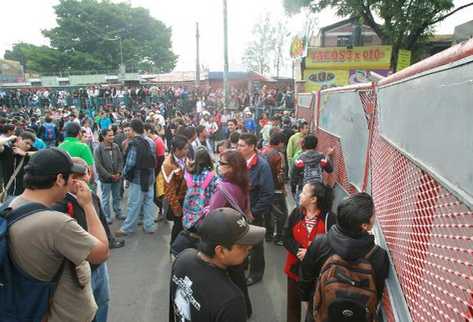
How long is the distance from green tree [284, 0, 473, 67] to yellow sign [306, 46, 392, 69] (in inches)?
29.2

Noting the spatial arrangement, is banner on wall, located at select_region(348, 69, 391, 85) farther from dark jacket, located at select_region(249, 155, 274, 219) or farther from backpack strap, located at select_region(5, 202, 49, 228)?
backpack strap, located at select_region(5, 202, 49, 228)

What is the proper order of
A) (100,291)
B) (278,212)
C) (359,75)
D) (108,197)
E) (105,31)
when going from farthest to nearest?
(105,31), (359,75), (108,197), (278,212), (100,291)

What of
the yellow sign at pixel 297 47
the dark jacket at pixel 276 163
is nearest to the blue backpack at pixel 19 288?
the dark jacket at pixel 276 163

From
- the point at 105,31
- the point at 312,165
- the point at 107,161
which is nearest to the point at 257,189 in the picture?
the point at 312,165

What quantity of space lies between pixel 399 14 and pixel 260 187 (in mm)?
14710

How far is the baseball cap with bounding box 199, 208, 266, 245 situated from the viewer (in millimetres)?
1774

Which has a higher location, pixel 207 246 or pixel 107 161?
pixel 207 246

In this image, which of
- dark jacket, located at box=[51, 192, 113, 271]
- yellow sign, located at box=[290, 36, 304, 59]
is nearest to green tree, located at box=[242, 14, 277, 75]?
yellow sign, located at box=[290, 36, 304, 59]

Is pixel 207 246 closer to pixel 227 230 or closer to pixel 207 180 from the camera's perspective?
pixel 227 230

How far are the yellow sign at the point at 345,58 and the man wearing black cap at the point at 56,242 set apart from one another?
1704 centimetres

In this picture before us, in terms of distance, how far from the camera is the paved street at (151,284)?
4.03 meters

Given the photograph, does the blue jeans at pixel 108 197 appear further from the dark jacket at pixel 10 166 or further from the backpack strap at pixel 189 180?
the backpack strap at pixel 189 180

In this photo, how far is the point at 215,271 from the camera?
177 cm

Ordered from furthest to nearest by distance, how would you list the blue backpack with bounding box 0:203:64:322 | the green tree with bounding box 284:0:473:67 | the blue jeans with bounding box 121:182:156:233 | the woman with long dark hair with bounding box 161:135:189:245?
the green tree with bounding box 284:0:473:67
the blue jeans with bounding box 121:182:156:233
the woman with long dark hair with bounding box 161:135:189:245
the blue backpack with bounding box 0:203:64:322
